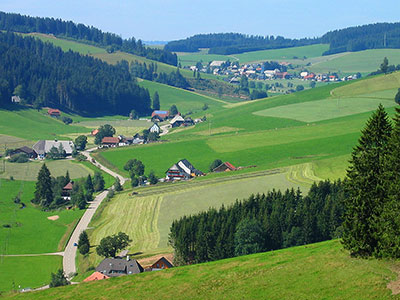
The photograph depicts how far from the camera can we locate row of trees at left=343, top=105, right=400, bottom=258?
36406mm

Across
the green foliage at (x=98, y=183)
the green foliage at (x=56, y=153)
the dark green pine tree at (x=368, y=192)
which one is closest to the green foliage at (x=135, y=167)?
the green foliage at (x=98, y=183)

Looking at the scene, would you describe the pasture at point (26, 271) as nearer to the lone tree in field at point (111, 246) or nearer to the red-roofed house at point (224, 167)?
the lone tree in field at point (111, 246)

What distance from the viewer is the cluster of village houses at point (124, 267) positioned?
61.4 m

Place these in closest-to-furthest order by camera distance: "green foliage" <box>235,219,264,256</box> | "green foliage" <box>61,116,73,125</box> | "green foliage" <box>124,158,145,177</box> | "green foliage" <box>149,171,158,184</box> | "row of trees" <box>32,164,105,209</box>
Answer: "green foliage" <box>235,219,264,256</box>, "row of trees" <box>32,164,105,209</box>, "green foliage" <box>149,171,158,184</box>, "green foliage" <box>124,158,145,177</box>, "green foliage" <box>61,116,73,125</box>

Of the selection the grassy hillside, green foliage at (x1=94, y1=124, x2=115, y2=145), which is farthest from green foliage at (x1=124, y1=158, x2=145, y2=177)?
the grassy hillside

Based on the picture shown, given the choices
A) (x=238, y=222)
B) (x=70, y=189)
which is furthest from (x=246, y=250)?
(x=70, y=189)

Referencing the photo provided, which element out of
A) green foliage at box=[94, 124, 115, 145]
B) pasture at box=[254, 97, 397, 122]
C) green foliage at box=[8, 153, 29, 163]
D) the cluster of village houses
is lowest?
the cluster of village houses

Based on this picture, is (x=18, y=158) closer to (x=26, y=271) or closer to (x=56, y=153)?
(x=56, y=153)

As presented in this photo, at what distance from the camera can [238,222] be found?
6719 centimetres

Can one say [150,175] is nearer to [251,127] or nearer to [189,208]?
[189,208]

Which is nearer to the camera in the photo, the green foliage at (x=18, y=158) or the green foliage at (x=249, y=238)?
the green foliage at (x=249, y=238)

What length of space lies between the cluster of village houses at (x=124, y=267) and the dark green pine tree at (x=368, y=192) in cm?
2815

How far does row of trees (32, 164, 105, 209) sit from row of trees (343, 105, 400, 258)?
6406 centimetres

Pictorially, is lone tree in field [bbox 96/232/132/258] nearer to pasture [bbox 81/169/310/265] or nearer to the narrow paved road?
pasture [bbox 81/169/310/265]
